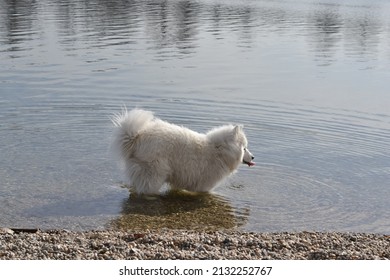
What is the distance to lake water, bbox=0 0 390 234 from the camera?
9.19m

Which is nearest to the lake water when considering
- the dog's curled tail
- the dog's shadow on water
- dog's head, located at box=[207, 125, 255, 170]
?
the dog's shadow on water

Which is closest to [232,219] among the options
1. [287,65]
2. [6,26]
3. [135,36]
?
[287,65]

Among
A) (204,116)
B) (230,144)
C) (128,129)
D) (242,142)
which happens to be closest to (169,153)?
(128,129)

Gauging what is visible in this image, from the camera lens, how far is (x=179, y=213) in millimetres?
9195

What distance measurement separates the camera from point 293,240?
716 centimetres

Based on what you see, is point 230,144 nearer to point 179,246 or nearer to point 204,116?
point 179,246

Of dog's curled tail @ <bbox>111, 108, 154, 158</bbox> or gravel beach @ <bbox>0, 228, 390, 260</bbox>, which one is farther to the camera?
dog's curled tail @ <bbox>111, 108, 154, 158</bbox>

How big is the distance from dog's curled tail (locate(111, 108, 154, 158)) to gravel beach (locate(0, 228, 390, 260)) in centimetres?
213

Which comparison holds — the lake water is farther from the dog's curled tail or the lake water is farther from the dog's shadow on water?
the dog's curled tail

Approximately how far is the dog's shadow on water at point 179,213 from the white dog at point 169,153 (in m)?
0.17

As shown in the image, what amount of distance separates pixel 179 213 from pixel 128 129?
138cm

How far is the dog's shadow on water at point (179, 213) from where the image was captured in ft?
28.7
